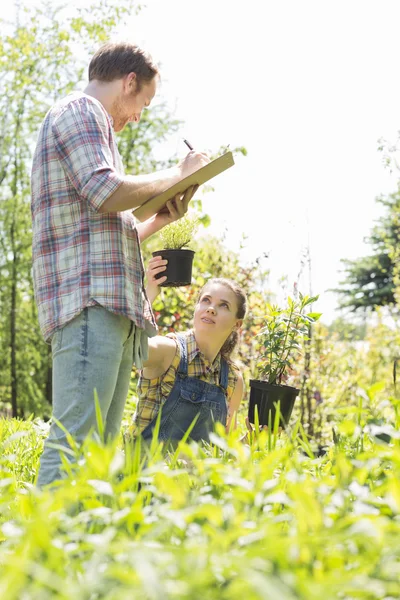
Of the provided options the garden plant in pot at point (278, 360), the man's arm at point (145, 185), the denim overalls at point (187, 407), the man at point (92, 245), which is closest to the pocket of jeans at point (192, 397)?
the denim overalls at point (187, 407)

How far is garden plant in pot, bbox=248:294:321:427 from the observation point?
2957 mm

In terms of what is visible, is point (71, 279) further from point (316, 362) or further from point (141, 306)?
point (316, 362)

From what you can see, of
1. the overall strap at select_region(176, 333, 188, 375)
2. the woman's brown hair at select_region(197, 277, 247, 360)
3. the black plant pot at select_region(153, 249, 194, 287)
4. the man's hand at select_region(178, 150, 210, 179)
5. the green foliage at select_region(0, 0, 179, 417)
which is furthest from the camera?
the green foliage at select_region(0, 0, 179, 417)

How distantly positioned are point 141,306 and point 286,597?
159cm

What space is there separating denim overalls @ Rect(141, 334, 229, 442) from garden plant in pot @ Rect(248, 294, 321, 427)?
24 cm

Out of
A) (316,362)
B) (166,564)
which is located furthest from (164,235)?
(316,362)

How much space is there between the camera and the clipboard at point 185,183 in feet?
7.37

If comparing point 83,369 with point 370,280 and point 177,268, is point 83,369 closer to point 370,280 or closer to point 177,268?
point 177,268

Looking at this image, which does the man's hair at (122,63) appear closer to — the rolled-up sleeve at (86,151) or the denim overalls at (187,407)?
the rolled-up sleeve at (86,151)

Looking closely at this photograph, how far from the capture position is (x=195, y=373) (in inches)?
126

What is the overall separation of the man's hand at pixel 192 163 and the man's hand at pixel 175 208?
0.06 meters

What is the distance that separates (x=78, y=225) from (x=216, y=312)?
1266 millimetres

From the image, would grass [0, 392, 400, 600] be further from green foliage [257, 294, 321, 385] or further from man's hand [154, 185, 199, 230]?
green foliage [257, 294, 321, 385]

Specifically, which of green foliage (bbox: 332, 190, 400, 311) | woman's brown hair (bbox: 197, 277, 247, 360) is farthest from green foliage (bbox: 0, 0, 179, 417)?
green foliage (bbox: 332, 190, 400, 311)
